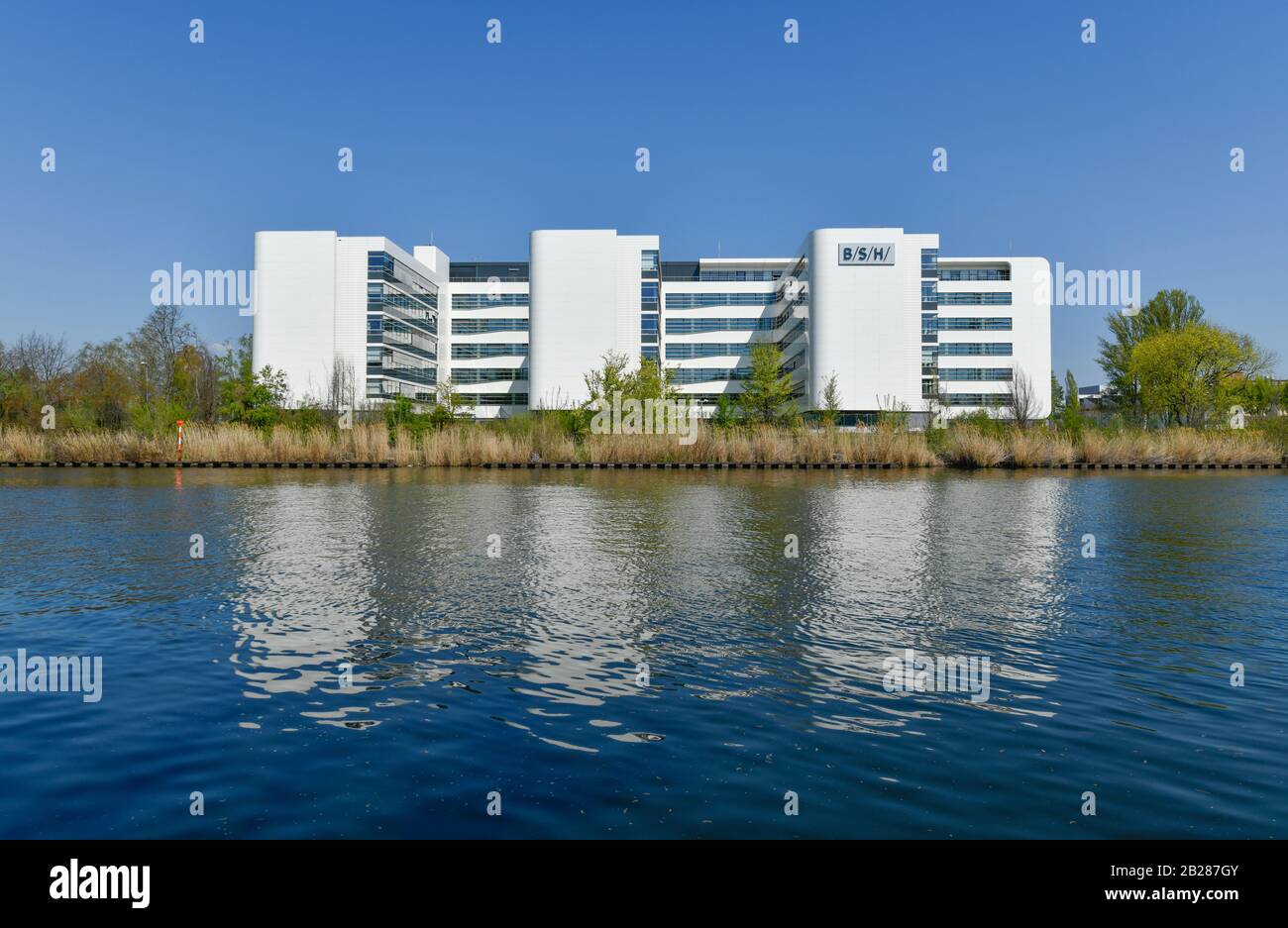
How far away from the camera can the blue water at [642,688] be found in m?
4.68

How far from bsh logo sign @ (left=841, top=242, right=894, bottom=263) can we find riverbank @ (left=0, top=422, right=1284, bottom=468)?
4601cm

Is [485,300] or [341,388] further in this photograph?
[485,300]

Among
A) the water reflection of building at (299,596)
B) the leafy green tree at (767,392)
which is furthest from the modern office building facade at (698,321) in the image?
the water reflection of building at (299,596)

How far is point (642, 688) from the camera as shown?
670 centimetres

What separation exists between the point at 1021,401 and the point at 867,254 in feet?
73.4

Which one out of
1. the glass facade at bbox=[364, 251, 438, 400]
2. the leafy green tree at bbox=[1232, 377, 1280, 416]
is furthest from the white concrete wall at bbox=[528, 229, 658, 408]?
the leafy green tree at bbox=[1232, 377, 1280, 416]

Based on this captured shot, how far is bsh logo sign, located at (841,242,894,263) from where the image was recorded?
87.8 metres

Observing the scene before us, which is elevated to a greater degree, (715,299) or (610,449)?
(715,299)

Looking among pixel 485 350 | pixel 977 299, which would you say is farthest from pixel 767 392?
pixel 485 350

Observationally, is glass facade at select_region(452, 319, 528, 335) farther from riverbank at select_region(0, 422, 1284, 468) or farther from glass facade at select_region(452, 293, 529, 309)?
riverbank at select_region(0, 422, 1284, 468)

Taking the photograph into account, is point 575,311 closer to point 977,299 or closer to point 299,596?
point 977,299

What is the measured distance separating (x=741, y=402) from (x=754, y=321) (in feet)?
64.3

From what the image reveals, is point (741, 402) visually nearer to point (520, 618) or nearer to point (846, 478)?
point (846, 478)
